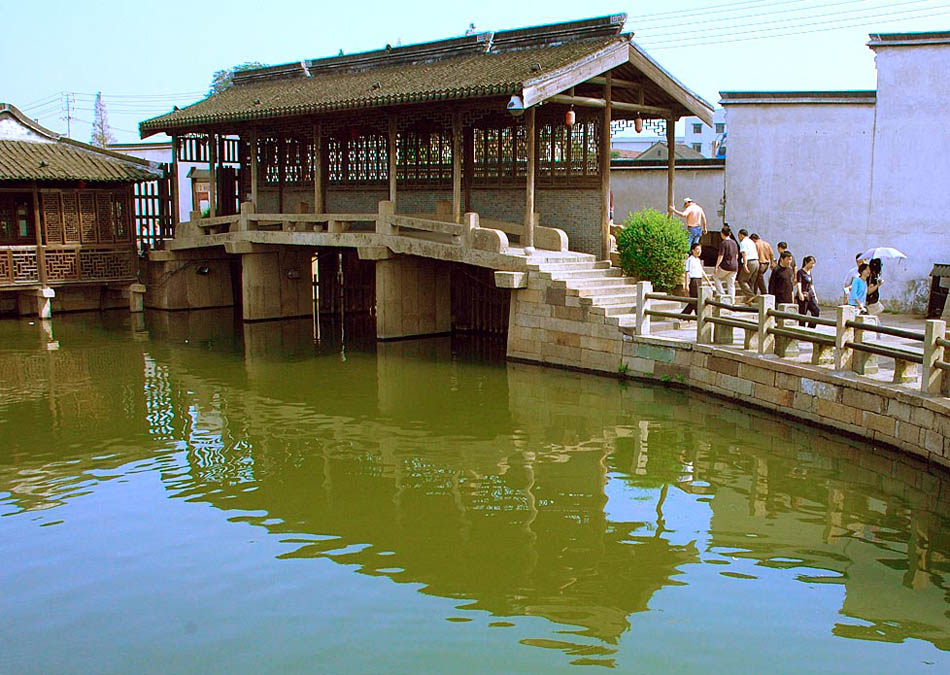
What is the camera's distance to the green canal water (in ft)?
20.2

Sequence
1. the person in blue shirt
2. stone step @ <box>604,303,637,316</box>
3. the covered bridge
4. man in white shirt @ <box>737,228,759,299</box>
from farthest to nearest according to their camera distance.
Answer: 1. the covered bridge
2. man in white shirt @ <box>737,228,759,299</box>
3. stone step @ <box>604,303,637,316</box>
4. the person in blue shirt

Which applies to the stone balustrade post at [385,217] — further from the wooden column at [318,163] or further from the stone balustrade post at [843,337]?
the stone balustrade post at [843,337]

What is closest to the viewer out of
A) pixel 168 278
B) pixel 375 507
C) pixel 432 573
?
pixel 432 573

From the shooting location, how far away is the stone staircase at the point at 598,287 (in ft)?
46.8

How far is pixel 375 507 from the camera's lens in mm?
8648

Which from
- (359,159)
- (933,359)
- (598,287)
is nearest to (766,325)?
(933,359)

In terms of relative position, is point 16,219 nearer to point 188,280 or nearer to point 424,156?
point 188,280

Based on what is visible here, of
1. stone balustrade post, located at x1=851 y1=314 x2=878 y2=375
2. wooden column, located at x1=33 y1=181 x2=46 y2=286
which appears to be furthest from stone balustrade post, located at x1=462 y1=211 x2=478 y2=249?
wooden column, located at x1=33 y1=181 x2=46 y2=286

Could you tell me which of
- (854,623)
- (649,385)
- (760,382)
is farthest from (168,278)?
(854,623)

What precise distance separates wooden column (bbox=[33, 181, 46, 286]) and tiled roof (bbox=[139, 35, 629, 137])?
9.60 feet

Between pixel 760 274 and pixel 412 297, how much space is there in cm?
617

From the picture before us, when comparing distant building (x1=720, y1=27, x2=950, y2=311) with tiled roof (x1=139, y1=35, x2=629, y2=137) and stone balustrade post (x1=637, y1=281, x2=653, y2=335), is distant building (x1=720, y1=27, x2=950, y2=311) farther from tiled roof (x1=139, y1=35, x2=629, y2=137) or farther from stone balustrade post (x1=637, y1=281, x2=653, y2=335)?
stone balustrade post (x1=637, y1=281, x2=653, y2=335)

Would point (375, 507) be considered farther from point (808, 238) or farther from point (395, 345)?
point (808, 238)

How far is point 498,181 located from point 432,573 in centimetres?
1170
